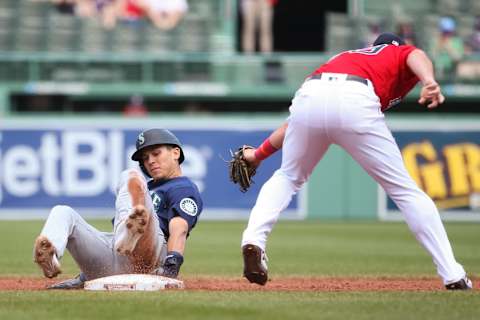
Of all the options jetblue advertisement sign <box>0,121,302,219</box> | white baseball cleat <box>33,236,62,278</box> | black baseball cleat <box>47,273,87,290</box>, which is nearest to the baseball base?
black baseball cleat <box>47,273,87,290</box>

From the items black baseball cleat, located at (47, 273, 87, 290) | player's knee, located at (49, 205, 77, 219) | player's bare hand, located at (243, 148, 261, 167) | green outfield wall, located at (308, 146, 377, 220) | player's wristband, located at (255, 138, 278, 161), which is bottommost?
green outfield wall, located at (308, 146, 377, 220)

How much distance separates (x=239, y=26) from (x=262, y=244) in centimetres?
1683

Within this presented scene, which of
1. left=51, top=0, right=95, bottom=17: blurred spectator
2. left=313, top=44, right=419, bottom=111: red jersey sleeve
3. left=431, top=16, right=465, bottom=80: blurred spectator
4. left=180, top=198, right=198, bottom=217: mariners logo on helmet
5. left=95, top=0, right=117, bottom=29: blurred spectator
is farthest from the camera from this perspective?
left=51, top=0, right=95, bottom=17: blurred spectator

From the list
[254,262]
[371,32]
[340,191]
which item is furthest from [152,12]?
[254,262]

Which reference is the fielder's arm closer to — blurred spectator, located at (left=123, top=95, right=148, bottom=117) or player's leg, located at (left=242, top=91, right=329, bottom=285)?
player's leg, located at (left=242, top=91, right=329, bottom=285)

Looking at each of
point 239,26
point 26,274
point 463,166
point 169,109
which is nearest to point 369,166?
point 26,274

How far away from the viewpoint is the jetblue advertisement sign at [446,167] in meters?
17.0

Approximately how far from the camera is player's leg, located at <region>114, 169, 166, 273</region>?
19.1 ft

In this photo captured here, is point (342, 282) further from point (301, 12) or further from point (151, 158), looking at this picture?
point (301, 12)

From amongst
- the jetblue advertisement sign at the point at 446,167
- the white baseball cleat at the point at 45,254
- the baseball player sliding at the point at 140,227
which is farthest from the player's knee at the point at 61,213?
the jetblue advertisement sign at the point at 446,167

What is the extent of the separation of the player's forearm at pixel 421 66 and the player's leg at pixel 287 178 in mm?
572

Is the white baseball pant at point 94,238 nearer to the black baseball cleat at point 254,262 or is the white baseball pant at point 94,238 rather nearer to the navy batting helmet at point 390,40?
the black baseball cleat at point 254,262

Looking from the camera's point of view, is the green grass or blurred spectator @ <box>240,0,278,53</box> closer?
the green grass

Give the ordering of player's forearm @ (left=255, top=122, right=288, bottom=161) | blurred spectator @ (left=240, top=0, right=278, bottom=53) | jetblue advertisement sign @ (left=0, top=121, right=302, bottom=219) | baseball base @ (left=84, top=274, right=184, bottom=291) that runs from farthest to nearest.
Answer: blurred spectator @ (left=240, top=0, right=278, bottom=53) → jetblue advertisement sign @ (left=0, top=121, right=302, bottom=219) → player's forearm @ (left=255, top=122, right=288, bottom=161) → baseball base @ (left=84, top=274, right=184, bottom=291)
